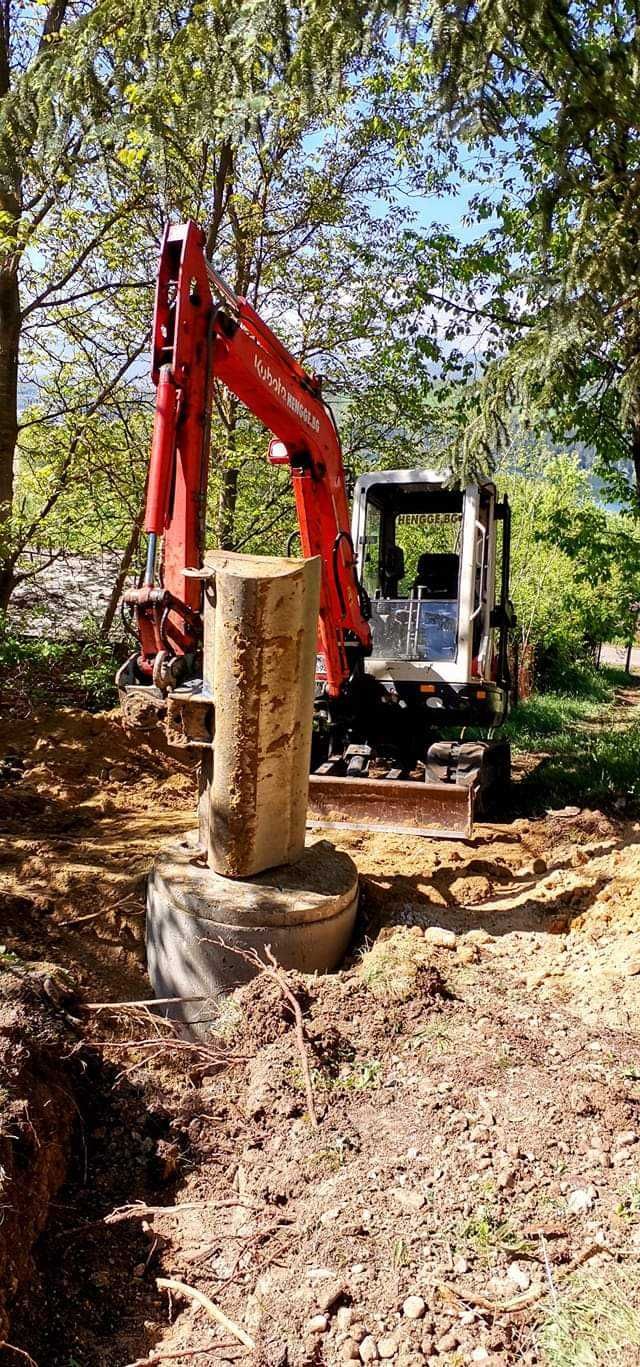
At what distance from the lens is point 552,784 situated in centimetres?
912

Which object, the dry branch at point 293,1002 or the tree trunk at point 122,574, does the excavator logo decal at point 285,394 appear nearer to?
the dry branch at point 293,1002

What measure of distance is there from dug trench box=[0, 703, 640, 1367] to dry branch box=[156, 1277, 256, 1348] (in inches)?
0.5

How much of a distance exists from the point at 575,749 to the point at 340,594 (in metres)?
5.33

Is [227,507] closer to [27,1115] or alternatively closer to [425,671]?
[425,671]

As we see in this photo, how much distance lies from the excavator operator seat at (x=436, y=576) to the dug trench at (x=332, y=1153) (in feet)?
13.8

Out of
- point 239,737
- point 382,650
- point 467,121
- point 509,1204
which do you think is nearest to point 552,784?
point 382,650

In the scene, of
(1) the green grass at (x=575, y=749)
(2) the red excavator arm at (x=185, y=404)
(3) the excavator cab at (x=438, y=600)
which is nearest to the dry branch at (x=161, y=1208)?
(2) the red excavator arm at (x=185, y=404)

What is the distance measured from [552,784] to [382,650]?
7.66ft

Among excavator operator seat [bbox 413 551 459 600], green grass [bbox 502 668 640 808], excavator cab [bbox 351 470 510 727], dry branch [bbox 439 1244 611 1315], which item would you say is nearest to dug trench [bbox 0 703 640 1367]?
dry branch [bbox 439 1244 611 1315]

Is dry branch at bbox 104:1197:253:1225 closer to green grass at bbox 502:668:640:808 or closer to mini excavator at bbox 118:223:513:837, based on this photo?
mini excavator at bbox 118:223:513:837

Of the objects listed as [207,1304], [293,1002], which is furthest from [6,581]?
[207,1304]

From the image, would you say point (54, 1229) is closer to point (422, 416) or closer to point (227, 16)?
point (227, 16)

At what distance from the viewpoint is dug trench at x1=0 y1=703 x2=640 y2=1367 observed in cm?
217

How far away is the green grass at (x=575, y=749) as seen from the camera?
855 cm
